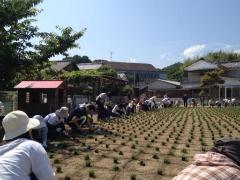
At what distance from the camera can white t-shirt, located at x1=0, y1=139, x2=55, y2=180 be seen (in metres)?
3.88

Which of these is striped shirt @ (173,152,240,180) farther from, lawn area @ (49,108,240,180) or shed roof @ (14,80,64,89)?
shed roof @ (14,80,64,89)

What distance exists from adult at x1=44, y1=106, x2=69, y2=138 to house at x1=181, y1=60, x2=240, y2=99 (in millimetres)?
45111

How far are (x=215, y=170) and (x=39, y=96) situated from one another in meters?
16.9

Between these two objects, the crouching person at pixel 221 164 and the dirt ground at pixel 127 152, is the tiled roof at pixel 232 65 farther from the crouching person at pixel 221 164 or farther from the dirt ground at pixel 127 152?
the crouching person at pixel 221 164

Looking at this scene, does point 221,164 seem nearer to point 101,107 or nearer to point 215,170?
point 215,170

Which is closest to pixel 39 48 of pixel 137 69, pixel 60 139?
pixel 60 139

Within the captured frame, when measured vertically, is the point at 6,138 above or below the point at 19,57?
below

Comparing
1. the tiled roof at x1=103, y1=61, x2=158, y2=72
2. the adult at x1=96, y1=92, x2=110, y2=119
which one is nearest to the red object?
the adult at x1=96, y1=92, x2=110, y2=119

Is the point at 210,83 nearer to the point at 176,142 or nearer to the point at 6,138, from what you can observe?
the point at 176,142

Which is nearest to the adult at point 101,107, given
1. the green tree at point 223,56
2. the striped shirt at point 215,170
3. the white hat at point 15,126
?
the white hat at point 15,126

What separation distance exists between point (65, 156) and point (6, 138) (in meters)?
Result: 6.68

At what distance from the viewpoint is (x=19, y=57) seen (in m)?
16.9

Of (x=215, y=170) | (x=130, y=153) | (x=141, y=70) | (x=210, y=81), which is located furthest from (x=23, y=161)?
(x=141, y=70)

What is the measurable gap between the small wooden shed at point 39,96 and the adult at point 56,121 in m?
5.85
